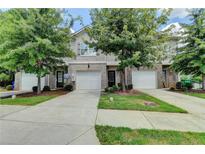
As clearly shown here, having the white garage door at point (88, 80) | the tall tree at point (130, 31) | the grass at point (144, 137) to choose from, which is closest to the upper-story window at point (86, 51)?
the white garage door at point (88, 80)

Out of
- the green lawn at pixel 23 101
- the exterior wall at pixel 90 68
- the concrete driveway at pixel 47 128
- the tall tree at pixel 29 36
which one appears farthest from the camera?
the exterior wall at pixel 90 68

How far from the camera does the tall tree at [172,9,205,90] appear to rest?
1438 centimetres

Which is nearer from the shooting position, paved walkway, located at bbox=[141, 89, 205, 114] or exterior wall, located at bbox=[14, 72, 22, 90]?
paved walkway, located at bbox=[141, 89, 205, 114]

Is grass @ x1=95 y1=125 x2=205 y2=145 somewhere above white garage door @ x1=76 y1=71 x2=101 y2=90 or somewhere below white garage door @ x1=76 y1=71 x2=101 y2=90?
below

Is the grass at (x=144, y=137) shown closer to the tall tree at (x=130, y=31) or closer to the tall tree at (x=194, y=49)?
the tall tree at (x=130, y=31)

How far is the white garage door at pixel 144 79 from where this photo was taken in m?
19.0

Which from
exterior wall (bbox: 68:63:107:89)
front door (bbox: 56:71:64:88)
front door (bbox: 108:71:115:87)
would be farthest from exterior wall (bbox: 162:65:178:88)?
front door (bbox: 56:71:64:88)

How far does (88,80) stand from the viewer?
18.1 metres

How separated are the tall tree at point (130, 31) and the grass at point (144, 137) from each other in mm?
7554

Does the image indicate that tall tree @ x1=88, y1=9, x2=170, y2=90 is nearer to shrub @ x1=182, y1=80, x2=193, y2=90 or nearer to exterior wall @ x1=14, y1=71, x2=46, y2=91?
shrub @ x1=182, y1=80, x2=193, y2=90

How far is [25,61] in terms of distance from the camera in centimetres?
1152

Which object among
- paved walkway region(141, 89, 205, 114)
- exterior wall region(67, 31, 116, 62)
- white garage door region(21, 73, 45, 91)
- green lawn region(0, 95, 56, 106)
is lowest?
paved walkway region(141, 89, 205, 114)
